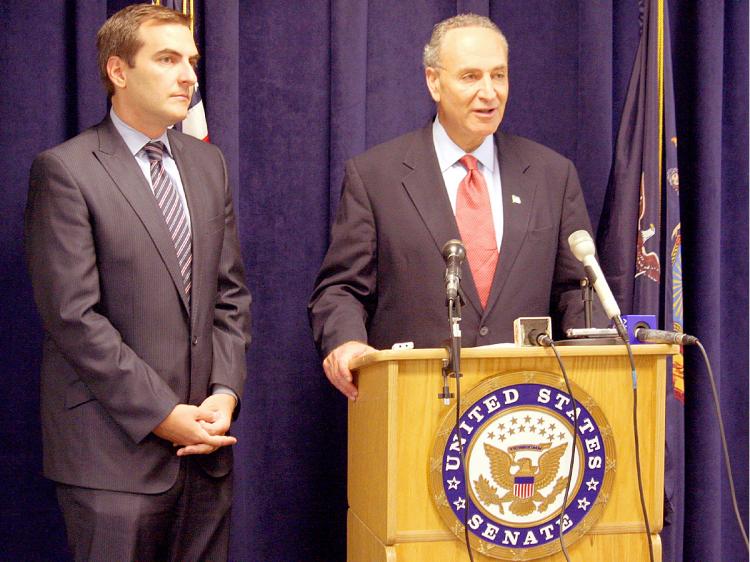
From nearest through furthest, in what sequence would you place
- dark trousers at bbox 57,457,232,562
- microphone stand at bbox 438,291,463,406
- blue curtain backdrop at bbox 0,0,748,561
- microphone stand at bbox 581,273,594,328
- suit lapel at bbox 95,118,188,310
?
microphone stand at bbox 438,291,463,406, microphone stand at bbox 581,273,594,328, dark trousers at bbox 57,457,232,562, suit lapel at bbox 95,118,188,310, blue curtain backdrop at bbox 0,0,748,561

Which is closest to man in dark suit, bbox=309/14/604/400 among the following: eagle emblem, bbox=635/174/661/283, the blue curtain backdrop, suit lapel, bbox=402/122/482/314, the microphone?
suit lapel, bbox=402/122/482/314

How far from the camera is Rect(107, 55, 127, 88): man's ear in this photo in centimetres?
272

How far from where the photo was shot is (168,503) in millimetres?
2514

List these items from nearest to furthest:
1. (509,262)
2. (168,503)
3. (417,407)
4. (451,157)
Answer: (417,407) → (168,503) → (509,262) → (451,157)

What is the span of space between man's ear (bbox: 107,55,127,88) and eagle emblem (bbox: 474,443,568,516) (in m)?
1.45

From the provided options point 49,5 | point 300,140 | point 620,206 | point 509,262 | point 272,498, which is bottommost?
point 272,498

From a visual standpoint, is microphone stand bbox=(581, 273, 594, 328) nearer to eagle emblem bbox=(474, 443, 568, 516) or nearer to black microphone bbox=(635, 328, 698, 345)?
black microphone bbox=(635, 328, 698, 345)

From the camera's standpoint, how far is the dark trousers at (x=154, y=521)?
241cm

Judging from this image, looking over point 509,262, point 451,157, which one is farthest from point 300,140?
point 509,262

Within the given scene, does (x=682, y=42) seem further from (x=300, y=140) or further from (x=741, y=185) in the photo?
(x=300, y=140)

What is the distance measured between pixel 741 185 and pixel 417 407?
2.24 metres

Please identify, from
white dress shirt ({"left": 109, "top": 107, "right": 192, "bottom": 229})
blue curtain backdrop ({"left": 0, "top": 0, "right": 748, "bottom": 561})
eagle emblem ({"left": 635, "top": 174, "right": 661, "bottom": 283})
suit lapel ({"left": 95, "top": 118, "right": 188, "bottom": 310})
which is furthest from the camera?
eagle emblem ({"left": 635, "top": 174, "right": 661, "bottom": 283})

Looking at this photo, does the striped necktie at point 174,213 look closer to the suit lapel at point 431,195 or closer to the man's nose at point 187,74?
→ the man's nose at point 187,74

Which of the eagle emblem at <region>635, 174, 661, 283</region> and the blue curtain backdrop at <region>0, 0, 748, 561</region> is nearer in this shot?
the blue curtain backdrop at <region>0, 0, 748, 561</region>
